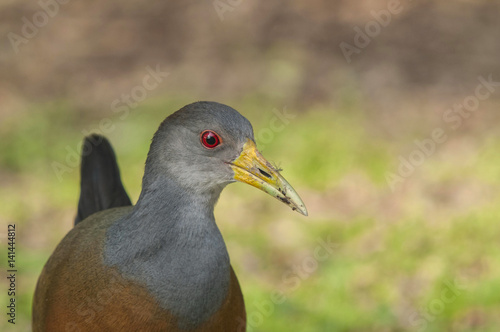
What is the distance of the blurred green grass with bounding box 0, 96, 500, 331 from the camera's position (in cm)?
571

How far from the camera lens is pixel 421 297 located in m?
5.75

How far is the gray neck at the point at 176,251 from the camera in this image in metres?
3.44

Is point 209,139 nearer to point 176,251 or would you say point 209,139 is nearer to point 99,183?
point 176,251

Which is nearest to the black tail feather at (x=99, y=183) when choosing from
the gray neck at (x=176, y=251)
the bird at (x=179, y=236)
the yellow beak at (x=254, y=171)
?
the bird at (x=179, y=236)

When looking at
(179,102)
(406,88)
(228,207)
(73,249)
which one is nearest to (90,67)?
(179,102)

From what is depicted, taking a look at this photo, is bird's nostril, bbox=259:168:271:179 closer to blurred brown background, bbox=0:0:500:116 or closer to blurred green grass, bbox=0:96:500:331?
blurred green grass, bbox=0:96:500:331

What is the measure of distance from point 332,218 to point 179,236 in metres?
3.43

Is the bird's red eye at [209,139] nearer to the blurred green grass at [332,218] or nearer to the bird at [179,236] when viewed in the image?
the bird at [179,236]

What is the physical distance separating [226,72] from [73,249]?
5145 mm

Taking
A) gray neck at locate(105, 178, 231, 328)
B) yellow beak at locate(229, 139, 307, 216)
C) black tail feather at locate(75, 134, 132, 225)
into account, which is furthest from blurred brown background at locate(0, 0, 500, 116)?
gray neck at locate(105, 178, 231, 328)

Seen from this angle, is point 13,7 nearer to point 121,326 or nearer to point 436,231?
point 436,231

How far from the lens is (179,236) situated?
3443 mm

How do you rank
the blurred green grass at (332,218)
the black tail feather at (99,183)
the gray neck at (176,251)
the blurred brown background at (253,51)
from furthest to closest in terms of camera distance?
the blurred brown background at (253,51) < the blurred green grass at (332,218) < the black tail feather at (99,183) < the gray neck at (176,251)

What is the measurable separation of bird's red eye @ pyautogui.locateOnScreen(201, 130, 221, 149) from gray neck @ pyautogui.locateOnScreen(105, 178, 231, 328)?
24 centimetres
